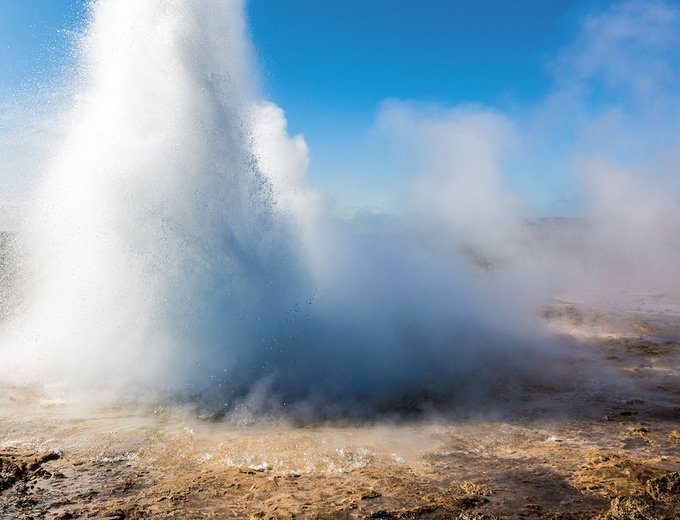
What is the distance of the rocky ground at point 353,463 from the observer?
3.75m

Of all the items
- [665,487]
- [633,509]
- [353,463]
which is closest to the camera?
[633,509]

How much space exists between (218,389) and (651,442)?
5.29 meters

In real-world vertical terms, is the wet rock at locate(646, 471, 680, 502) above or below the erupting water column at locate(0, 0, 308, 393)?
below

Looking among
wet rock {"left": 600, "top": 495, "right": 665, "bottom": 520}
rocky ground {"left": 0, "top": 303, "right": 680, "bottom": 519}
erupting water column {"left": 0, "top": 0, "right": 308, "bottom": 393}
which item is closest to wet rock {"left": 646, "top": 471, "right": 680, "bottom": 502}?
rocky ground {"left": 0, "top": 303, "right": 680, "bottom": 519}

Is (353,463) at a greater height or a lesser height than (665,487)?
greater

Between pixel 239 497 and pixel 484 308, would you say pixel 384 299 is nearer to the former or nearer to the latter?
pixel 484 308

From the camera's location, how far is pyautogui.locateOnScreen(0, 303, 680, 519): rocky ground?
12.3 ft

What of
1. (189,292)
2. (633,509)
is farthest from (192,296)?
(633,509)

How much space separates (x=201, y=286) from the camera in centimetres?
712

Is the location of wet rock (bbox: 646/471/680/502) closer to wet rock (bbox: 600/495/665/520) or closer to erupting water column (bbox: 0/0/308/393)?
wet rock (bbox: 600/495/665/520)

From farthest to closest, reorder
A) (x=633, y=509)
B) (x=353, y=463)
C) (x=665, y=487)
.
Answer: (x=353, y=463) < (x=665, y=487) < (x=633, y=509)

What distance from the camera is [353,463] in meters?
4.50

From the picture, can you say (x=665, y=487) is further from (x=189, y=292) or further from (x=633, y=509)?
(x=189, y=292)

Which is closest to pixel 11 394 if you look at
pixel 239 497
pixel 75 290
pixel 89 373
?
pixel 89 373
